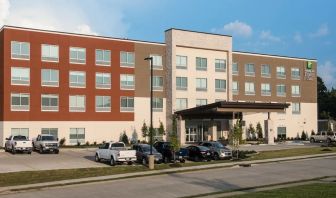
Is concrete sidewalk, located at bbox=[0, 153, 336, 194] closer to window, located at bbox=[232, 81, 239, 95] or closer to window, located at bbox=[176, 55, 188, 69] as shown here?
window, located at bbox=[176, 55, 188, 69]

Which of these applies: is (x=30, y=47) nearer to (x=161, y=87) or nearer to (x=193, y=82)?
(x=161, y=87)

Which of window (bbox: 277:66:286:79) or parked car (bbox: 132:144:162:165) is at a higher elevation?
window (bbox: 277:66:286:79)

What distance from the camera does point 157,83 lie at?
70750mm

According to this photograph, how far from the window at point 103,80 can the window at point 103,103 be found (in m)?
1.48

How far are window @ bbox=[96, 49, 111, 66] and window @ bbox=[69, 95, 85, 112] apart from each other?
5274mm

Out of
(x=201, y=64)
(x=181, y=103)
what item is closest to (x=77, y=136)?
(x=181, y=103)

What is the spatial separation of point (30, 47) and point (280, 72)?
144 feet

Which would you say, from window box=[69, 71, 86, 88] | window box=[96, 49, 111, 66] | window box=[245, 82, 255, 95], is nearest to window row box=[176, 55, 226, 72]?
window box=[245, 82, 255, 95]

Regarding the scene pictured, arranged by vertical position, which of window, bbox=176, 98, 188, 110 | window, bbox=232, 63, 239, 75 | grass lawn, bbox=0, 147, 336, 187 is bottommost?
grass lawn, bbox=0, 147, 336, 187

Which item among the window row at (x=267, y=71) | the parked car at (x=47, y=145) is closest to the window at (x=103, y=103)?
the parked car at (x=47, y=145)

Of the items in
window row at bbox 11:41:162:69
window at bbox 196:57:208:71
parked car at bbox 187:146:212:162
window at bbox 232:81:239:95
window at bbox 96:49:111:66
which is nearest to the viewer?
parked car at bbox 187:146:212:162

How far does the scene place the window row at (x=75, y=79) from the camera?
5956 centimetres

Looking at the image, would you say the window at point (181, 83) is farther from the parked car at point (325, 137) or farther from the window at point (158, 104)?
the parked car at point (325, 137)

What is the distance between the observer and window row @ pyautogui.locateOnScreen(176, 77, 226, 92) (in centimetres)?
7156
